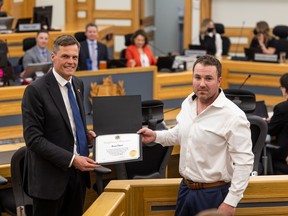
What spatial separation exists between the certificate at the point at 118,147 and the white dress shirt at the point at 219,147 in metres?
0.43

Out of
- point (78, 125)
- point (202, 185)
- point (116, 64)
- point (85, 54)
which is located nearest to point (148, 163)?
point (78, 125)

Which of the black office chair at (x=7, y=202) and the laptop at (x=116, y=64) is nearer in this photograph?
the black office chair at (x=7, y=202)

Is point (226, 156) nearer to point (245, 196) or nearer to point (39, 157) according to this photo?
point (245, 196)

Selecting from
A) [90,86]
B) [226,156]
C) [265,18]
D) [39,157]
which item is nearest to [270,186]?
[226,156]

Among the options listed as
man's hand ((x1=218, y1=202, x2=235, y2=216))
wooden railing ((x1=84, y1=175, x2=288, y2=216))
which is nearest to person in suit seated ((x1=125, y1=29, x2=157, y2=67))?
wooden railing ((x1=84, y1=175, x2=288, y2=216))

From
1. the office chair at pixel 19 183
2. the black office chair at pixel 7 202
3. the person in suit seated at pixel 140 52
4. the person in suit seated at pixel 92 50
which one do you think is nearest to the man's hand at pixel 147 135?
the office chair at pixel 19 183

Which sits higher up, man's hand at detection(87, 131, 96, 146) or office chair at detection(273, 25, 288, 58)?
office chair at detection(273, 25, 288, 58)

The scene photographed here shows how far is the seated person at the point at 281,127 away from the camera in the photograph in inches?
227

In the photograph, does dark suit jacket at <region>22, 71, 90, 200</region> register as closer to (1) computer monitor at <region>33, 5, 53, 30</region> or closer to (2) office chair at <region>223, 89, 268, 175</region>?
(2) office chair at <region>223, 89, 268, 175</region>

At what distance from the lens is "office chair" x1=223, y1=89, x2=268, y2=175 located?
5.22 metres

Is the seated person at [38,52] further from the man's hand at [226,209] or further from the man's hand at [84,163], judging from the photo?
the man's hand at [226,209]

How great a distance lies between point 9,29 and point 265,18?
176 inches

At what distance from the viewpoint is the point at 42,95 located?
145 inches

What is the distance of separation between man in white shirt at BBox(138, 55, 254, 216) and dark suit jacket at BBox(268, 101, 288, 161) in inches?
95.6
